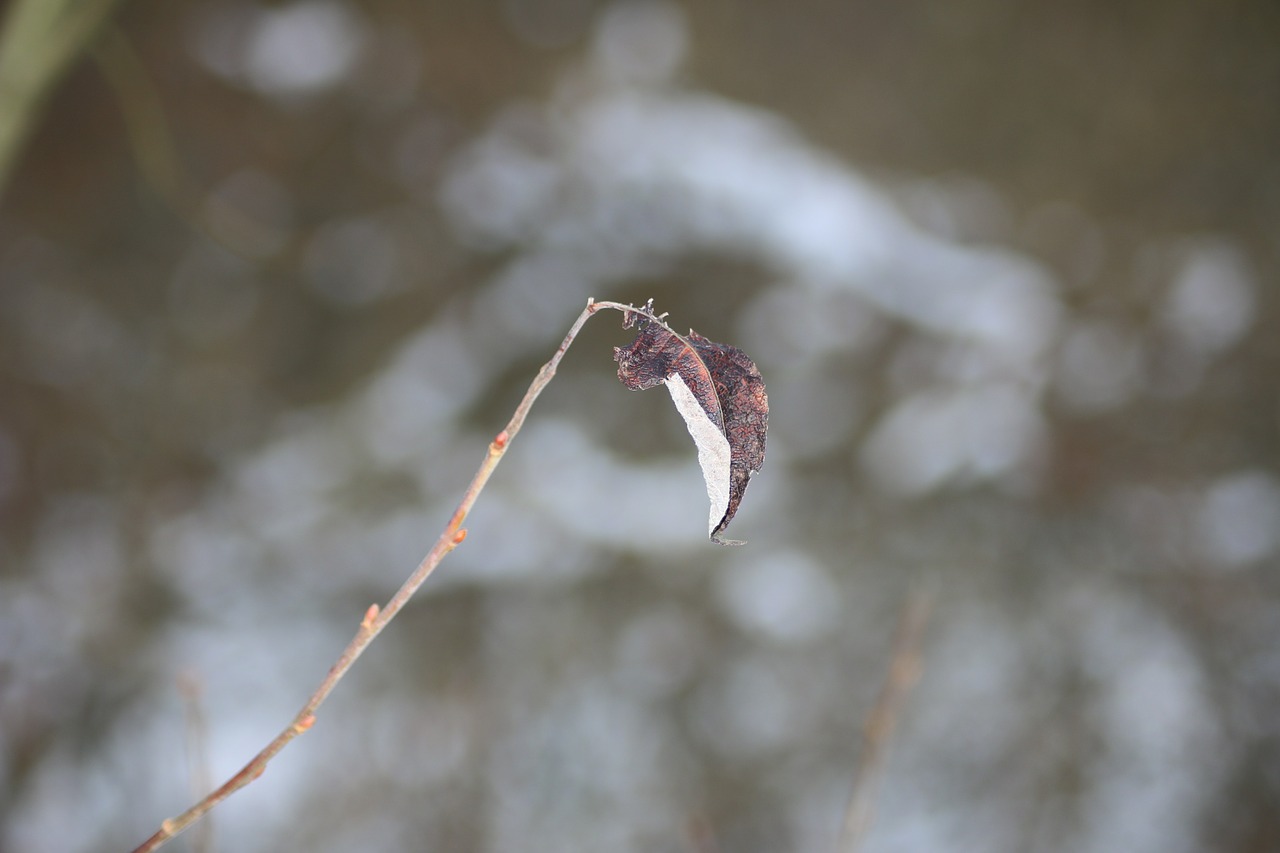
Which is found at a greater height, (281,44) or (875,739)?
(281,44)

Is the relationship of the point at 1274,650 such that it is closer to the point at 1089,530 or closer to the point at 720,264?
the point at 1089,530

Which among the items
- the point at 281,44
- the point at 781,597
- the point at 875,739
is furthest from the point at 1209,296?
the point at 281,44

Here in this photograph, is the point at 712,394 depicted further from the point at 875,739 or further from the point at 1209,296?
the point at 1209,296

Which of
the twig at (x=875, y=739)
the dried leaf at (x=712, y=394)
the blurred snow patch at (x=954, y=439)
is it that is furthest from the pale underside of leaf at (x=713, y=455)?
the blurred snow patch at (x=954, y=439)

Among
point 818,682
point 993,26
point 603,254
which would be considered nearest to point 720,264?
point 603,254

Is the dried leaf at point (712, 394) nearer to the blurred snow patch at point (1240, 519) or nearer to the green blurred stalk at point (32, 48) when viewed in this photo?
the green blurred stalk at point (32, 48)
